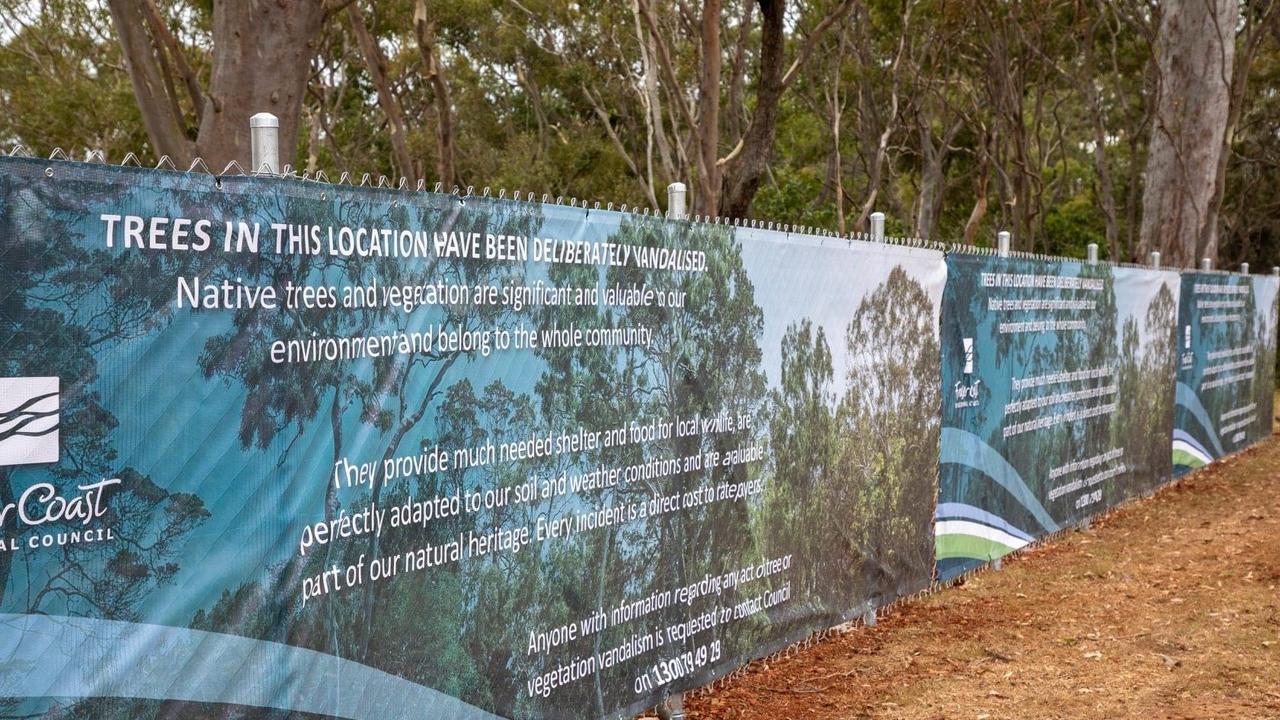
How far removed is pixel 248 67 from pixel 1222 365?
1042 cm

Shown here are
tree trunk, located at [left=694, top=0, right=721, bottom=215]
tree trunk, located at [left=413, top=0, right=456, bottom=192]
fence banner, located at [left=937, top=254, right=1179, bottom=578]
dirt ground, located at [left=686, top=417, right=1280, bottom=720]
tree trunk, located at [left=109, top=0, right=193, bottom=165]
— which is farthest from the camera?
tree trunk, located at [left=413, top=0, right=456, bottom=192]

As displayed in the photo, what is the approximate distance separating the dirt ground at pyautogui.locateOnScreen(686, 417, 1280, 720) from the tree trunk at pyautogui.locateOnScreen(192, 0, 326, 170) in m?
3.16

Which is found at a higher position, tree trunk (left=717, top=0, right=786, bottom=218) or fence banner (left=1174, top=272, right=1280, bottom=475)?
tree trunk (left=717, top=0, right=786, bottom=218)

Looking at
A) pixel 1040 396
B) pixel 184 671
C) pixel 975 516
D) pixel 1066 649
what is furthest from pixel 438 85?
pixel 184 671

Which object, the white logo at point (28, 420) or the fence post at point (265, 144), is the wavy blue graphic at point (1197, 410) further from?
the white logo at point (28, 420)

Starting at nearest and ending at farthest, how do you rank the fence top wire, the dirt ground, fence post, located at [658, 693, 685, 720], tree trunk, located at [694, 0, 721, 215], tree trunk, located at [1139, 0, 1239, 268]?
the fence top wire, fence post, located at [658, 693, 685, 720], the dirt ground, tree trunk, located at [694, 0, 721, 215], tree trunk, located at [1139, 0, 1239, 268]

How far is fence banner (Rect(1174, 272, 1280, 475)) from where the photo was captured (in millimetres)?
11914

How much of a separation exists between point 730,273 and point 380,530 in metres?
2.06

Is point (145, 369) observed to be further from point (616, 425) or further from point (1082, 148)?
point (1082, 148)

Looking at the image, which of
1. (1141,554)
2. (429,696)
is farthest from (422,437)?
(1141,554)

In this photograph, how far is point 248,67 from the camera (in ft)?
19.4

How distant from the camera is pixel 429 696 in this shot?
12.2 feet

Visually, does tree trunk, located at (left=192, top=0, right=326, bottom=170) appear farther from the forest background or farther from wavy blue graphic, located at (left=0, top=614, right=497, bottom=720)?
the forest background

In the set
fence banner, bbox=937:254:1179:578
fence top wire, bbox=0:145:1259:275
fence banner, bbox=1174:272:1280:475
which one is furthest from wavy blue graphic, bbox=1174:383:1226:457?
fence top wire, bbox=0:145:1259:275
